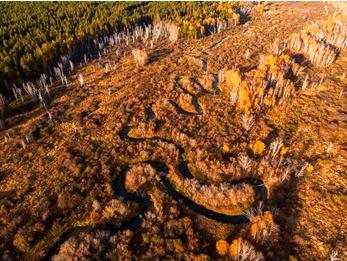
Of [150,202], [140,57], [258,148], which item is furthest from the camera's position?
[140,57]

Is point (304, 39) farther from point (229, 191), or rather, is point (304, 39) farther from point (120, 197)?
point (120, 197)

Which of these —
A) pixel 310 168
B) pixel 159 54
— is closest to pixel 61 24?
pixel 159 54

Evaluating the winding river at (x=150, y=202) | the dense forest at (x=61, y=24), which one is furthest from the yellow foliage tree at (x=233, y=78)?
the dense forest at (x=61, y=24)

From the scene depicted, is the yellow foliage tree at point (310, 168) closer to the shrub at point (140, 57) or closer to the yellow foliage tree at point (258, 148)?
the yellow foliage tree at point (258, 148)

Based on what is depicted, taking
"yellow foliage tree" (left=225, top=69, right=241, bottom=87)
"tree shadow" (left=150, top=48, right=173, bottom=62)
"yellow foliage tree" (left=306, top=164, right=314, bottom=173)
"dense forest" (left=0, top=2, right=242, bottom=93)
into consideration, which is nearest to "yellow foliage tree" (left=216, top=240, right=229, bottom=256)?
"yellow foliage tree" (left=306, top=164, right=314, bottom=173)

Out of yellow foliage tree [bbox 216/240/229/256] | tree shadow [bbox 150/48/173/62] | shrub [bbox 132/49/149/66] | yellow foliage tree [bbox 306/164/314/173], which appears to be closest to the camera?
yellow foliage tree [bbox 216/240/229/256]

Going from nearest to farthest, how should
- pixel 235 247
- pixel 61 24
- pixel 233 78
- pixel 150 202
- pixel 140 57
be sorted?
1. pixel 235 247
2. pixel 150 202
3. pixel 233 78
4. pixel 140 57
5. pixel 61 24

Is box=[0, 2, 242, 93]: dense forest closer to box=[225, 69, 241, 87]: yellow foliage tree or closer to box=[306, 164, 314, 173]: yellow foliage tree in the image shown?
box=[225, 69, 241, 87]: yellow foliage tree

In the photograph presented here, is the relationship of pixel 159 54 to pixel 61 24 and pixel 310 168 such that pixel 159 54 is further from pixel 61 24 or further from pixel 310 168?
pixel 310 168
